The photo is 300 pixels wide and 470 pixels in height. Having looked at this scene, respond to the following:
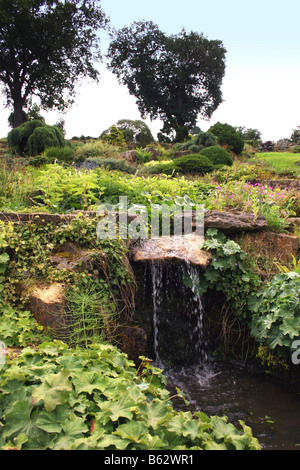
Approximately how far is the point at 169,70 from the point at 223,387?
32.2 meters

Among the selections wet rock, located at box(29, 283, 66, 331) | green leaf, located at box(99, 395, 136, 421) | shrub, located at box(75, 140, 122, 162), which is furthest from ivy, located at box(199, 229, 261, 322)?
shrub, located at box(75, 140, 122, 162)

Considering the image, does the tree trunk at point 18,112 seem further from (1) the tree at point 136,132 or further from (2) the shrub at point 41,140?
(2) the shrub at point 41,140

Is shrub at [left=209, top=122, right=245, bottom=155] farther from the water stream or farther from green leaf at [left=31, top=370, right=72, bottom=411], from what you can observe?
green leaf at [left=31, top=370, right=72, bottom=411]

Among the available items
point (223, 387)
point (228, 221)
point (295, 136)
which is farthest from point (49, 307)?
point (295, 136)

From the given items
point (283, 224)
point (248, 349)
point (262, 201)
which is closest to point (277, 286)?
point (248, 349)

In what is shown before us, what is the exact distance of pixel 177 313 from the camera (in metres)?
4.80

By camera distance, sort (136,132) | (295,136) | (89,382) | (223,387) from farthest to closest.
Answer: (295,136) < (136,132) < (223,387) < (89,382)

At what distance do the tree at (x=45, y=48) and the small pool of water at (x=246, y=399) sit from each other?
22.3 m

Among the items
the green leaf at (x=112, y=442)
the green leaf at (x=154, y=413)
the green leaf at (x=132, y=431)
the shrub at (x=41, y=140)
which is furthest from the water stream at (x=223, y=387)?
the shrub at (x=41, y=140)

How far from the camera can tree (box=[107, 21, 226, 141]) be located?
31469 mm

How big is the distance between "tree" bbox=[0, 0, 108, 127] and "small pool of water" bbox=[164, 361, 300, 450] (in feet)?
73.2

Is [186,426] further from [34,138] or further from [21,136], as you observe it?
[21,136]

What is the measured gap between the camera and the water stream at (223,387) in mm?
3402

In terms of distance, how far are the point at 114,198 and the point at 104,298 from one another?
2315mm
